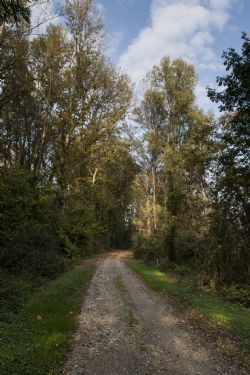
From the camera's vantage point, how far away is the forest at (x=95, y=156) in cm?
1504

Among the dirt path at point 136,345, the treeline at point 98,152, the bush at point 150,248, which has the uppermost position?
the treeline at point 98,152

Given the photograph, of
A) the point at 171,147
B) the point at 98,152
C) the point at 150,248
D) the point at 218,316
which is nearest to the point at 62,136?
the point at 98,152

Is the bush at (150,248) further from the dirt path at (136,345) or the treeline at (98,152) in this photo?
the dirt path at (136,345)

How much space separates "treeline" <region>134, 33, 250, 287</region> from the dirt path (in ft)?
20.9

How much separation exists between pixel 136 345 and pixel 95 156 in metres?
22.8

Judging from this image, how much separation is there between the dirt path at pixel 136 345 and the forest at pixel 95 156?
2.48 metres

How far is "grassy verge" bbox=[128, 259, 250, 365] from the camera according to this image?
8.98 metres

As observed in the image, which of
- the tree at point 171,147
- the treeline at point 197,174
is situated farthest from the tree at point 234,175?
the tree at point 171,147

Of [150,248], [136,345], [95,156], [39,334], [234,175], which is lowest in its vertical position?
[136,345]

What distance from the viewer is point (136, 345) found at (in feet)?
28.2

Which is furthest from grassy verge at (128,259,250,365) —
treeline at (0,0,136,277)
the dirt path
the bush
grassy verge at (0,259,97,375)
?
the bush

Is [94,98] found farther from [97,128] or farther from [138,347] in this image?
[138,347]

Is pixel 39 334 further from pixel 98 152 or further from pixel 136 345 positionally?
pixel 98 152

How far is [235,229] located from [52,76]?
14.9 metres
